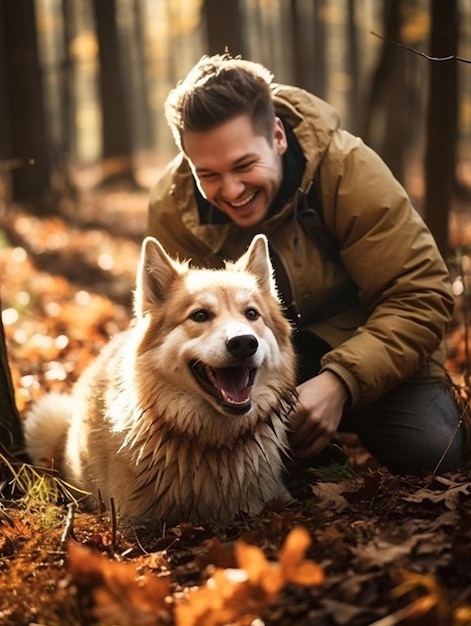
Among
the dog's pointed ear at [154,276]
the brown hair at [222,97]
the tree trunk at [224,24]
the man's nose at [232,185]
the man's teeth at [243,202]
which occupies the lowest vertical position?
the dog's pointed ear at [154,276]

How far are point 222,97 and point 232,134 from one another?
0.18 metres

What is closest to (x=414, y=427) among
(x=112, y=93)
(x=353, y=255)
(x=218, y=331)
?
(x=353, y=255)

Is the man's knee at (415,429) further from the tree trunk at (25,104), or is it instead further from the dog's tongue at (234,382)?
the tree trunk at (25,104)

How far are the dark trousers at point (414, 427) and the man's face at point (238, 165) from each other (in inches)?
36.4

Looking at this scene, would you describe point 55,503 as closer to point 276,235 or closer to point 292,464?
point 292,464

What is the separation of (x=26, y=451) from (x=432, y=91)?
343 centimetres

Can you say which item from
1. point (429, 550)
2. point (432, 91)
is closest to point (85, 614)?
point (429, 550)

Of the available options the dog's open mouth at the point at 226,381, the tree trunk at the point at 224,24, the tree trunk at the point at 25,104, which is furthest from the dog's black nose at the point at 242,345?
the tree trunk at the point at 25,104

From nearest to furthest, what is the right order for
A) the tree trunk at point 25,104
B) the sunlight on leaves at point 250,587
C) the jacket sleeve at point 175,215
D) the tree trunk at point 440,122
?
1. the sunlight on leaves at point 250,587
2. the jacket sleeve at point 175,215
3. the tree trunk at point 440,122
4. the tree trunk at point 25,104

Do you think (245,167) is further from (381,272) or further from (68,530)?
(68,530)

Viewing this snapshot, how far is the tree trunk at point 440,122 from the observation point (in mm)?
4727

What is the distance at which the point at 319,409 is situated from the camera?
3.58 m

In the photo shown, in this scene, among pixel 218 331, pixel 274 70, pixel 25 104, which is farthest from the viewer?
pixel 274 70

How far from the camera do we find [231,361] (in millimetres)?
3160
